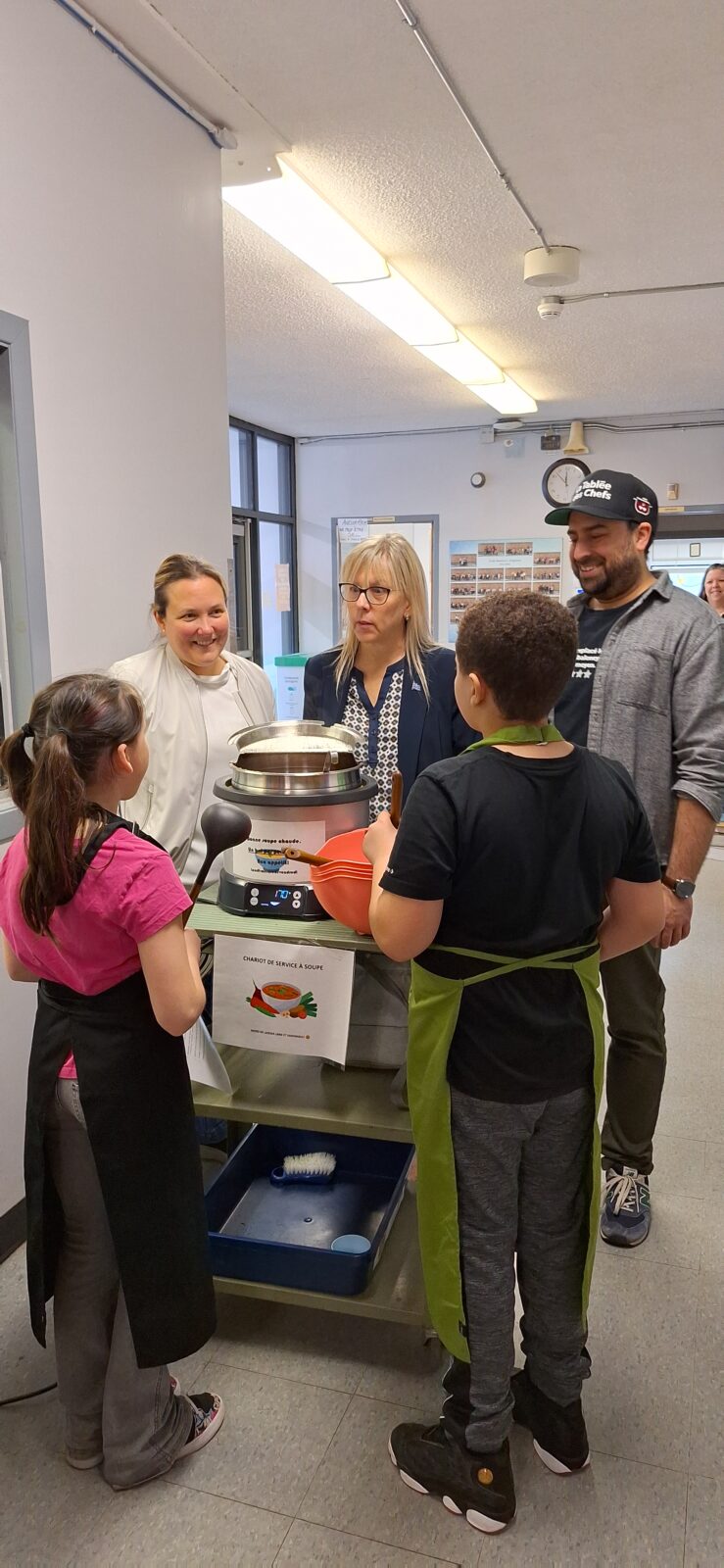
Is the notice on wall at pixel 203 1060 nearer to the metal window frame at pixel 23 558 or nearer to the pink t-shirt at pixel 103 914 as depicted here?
the pink t-shirt at pixel 103 914

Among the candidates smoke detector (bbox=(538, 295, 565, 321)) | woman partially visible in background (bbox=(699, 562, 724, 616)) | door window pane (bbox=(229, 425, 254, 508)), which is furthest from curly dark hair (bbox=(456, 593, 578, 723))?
door window pane (bbox=(229, 425, 254, 508))

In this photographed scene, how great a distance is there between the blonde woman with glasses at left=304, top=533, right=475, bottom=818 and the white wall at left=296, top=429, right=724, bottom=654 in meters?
5.72

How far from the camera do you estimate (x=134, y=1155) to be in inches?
54.5

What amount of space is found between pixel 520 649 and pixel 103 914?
0.67 meters

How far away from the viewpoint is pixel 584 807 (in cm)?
131

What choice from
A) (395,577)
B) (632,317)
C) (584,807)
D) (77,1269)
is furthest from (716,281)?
(77,1269)

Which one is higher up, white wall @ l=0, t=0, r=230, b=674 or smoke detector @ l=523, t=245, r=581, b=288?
smoke detector @ l=523, t=245, r=581, b=288

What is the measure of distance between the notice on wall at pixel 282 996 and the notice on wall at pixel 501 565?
6159 mm

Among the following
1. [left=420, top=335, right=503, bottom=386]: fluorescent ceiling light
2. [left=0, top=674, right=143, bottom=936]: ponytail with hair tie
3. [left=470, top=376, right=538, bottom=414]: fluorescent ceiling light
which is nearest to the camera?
[left=0, top=674, right=143, bottom=936]: ponytail with hair tie

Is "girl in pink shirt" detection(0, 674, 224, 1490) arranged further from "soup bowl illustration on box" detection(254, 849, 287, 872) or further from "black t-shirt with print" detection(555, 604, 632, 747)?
"black t-shirt with print" detection(555, 604, 632, 747)

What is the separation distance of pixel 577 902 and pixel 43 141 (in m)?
1.91

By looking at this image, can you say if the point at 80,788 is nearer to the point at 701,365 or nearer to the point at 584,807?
the point at 584,807

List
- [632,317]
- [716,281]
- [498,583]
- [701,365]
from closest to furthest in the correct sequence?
[716,281]
[632,317]
[701,365]
[498,583]

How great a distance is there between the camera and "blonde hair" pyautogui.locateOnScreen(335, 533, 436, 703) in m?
1.99
